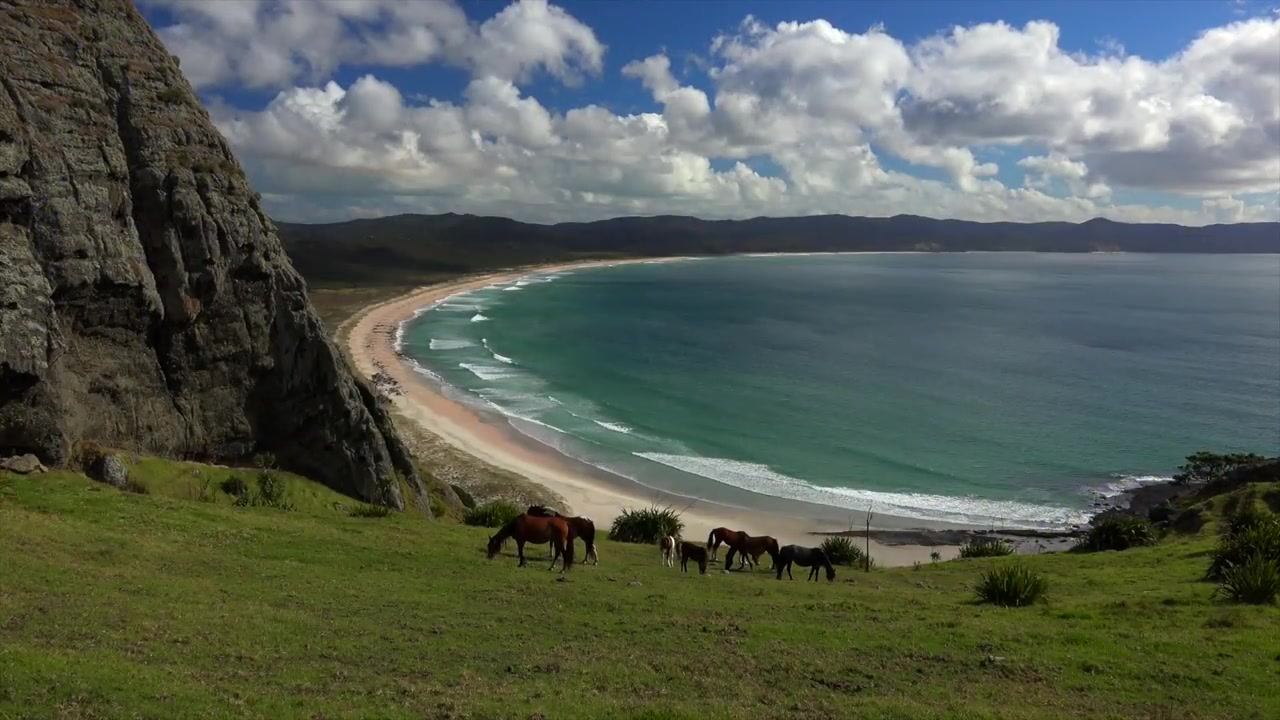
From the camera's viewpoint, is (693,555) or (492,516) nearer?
(693,555)

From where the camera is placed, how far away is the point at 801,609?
1543 centimetres

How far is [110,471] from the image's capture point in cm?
2162

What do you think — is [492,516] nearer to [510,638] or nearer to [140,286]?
[140,286]

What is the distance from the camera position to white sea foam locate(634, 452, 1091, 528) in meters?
43.8

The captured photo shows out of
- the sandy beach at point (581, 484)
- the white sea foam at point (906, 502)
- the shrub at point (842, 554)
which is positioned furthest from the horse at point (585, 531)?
the white sea foam at point (906, 502)

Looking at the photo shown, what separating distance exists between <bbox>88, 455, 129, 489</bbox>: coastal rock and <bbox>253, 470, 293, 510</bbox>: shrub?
3593 millimetres

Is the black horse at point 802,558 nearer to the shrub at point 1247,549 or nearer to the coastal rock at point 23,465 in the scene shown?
the shrub at point 1247,549

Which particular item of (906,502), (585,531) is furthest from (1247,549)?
(906,502)

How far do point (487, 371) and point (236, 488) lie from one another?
59345 millimetres

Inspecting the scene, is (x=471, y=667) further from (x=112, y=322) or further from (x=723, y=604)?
(x=112, y=322)

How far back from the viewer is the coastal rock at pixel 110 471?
21484 millimetres

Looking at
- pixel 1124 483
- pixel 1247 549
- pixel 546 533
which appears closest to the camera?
pixel 546 533

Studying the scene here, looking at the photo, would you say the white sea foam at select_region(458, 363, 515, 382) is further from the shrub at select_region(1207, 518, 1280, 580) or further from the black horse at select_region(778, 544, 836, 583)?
the shrub at select_region(1207, 518, 1280, 580)

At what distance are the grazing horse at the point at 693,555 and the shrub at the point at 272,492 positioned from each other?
39.3ft
